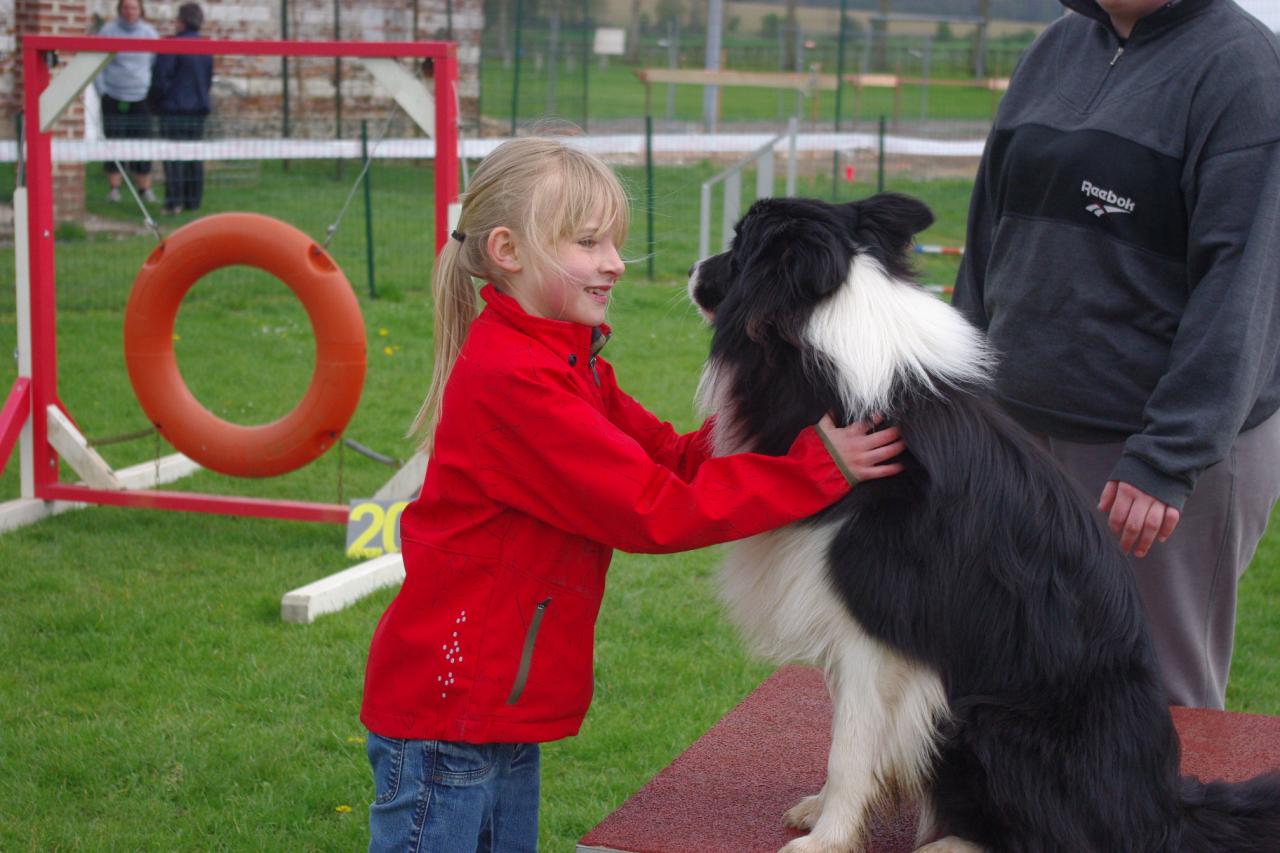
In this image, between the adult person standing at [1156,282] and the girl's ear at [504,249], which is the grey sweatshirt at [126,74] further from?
the girl's ear at [504,249]

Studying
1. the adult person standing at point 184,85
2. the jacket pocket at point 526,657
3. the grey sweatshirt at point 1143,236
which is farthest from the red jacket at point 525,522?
the adult person standing at point 184,85

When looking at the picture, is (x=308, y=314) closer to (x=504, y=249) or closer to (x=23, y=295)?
(x=23, y=295)

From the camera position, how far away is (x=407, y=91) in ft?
18.9

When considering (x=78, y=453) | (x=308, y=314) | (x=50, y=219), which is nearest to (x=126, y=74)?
(x=50, y=219)

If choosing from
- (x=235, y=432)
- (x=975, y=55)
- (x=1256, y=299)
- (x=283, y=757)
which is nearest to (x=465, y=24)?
A: (x=975, y=55)

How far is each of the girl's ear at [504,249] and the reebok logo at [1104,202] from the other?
1277 mm

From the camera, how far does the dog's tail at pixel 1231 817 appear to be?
8.13 ft

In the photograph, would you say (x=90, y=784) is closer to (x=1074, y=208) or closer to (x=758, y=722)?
(x=758, y=722)

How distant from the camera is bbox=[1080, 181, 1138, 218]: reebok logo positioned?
285cm

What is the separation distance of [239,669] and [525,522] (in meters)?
2.71

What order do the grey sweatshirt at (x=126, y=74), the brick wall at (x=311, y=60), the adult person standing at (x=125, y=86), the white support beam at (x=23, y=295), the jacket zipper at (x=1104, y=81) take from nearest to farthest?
the jacket zipper at (x=1104, y=81) < the white support beam at (x=23, y=295) < the adult person standing at (x=125, y=86) < the grey sweatshirt at (x=126, y=74) < the brick wall at (x=311, y=60)

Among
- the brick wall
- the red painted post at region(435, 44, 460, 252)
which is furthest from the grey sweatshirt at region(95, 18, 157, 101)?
→ the red painted post at region(435, 44, 460, 252)

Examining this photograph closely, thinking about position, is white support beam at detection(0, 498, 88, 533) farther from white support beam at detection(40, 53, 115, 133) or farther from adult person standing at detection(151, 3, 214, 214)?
adult person standing at detection(151, 3, 214, 214)

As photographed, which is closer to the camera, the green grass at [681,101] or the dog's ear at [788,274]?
the dog's ear at [788,274]
